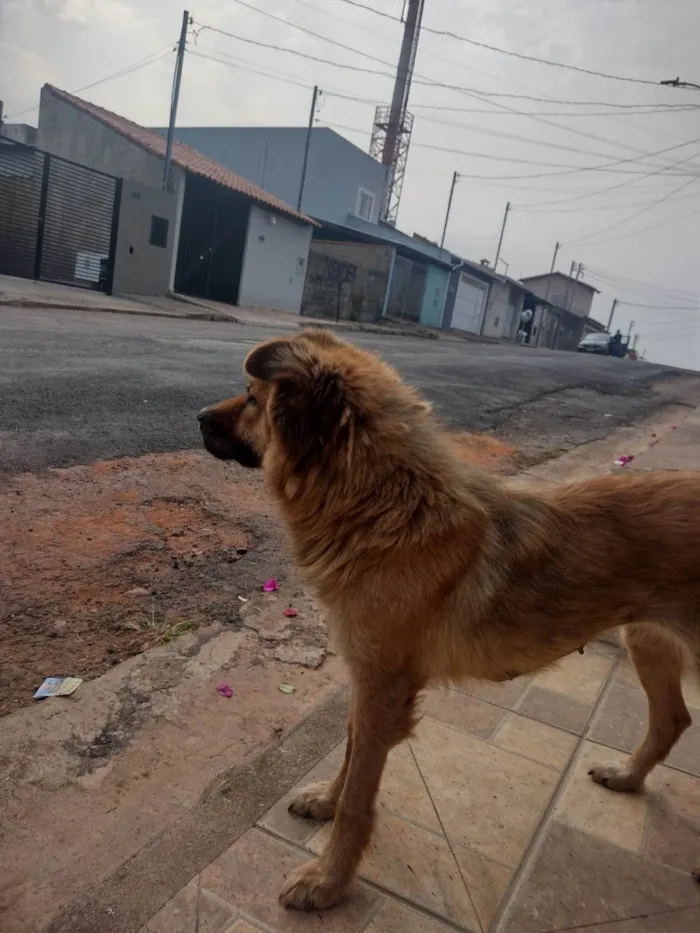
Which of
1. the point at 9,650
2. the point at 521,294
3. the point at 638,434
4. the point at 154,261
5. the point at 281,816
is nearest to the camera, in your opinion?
the point at 281,816

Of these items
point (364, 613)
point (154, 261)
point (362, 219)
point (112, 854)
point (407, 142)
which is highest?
point (407, 142)

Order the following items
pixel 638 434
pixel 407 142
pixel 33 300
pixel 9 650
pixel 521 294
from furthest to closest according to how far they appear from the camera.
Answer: pixel 521 294
pixel 407 142
pixel 33 300
pixel 638 434
pixel 9 650

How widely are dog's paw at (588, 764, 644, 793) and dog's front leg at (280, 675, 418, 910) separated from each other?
1039 millimetres

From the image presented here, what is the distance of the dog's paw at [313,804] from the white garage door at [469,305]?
47.8 m

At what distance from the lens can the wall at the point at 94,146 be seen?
88.5 feet

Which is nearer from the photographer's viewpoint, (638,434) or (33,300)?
(638,434)

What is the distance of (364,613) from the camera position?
7.37 feet

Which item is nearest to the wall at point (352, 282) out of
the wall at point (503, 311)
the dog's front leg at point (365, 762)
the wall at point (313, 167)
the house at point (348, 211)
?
the house at point (348, 211)

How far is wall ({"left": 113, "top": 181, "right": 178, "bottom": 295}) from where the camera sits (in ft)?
75.7

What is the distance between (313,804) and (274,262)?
3086cm

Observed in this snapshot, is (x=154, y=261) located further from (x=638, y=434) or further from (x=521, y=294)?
(x=521, y=294)

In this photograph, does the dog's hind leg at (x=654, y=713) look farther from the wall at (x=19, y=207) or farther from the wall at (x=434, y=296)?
the wall at (x=434, y=296)

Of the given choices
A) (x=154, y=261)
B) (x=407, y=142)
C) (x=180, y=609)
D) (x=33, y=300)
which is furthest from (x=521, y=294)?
(x=180, y=609)

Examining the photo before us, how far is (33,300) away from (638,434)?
13411 mm
